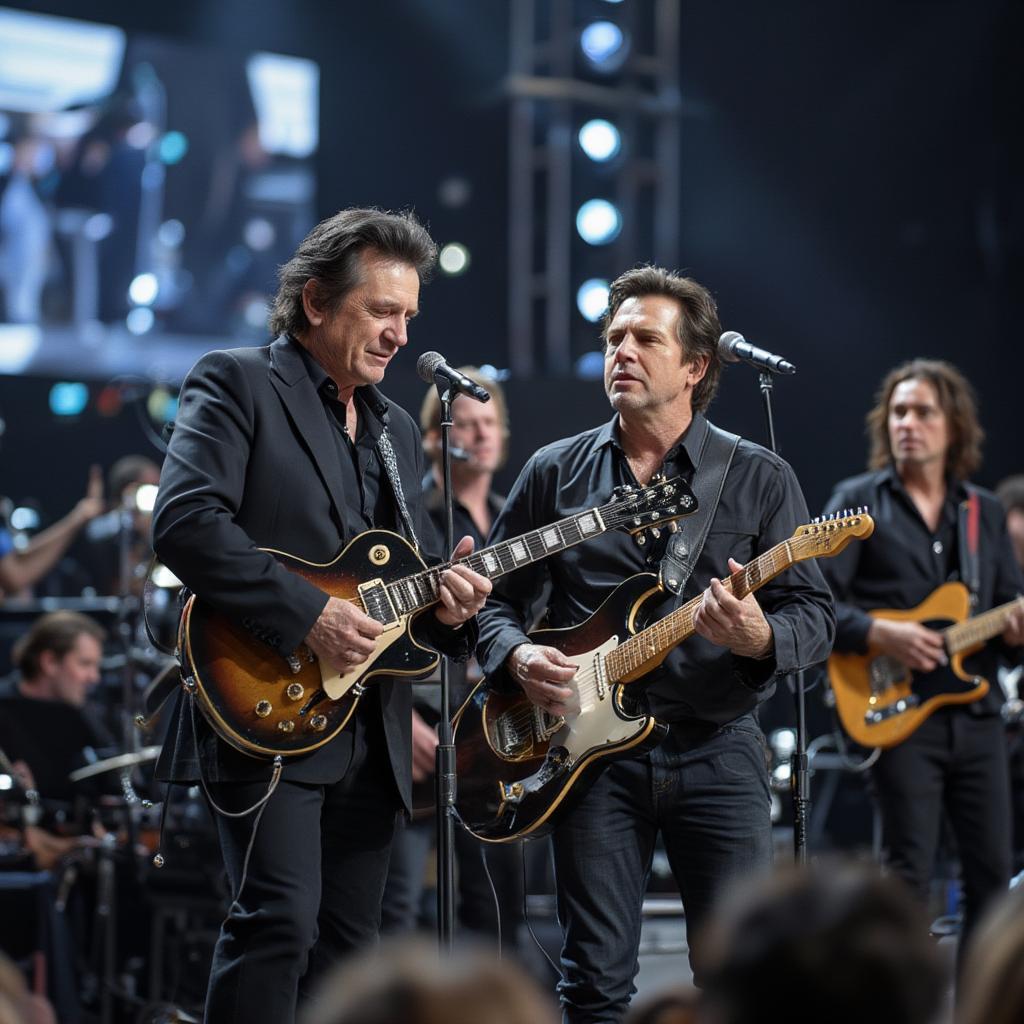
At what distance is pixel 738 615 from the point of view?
347cm

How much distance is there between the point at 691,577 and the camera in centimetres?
381

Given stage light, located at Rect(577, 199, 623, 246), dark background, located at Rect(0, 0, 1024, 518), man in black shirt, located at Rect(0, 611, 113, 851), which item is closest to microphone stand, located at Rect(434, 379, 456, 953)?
man in black shirt, located at Rect(0, 611, 113, 851)

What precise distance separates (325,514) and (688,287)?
127 cm

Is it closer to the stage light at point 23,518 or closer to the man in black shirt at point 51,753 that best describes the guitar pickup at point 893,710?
the man in black shirt at point 51,753

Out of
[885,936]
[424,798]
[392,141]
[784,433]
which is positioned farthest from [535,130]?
[885,936]

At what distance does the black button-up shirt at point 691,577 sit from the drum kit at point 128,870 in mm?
1898

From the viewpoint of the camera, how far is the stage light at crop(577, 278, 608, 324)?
10.4 metres

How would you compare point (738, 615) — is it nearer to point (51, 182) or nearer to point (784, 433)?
point (784, 433)

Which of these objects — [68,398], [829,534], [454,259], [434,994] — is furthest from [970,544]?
[68,398]

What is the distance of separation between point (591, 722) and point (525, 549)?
47cm

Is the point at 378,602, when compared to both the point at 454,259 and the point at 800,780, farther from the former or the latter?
the point at 454,259

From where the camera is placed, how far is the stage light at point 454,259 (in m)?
11.1

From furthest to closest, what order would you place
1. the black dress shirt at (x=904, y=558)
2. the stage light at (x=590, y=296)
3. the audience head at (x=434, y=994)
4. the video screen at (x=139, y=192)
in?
1. the stage light at (x=590, y=296)
2. the video screen at (x=139, y=192)
3. the black dress shirt at (x=904, y=558)
4. the audience head at (x=434, y=994)

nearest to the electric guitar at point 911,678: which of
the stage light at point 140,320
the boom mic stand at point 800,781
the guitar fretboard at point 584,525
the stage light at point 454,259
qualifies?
the boom mic stand at point 800,781
